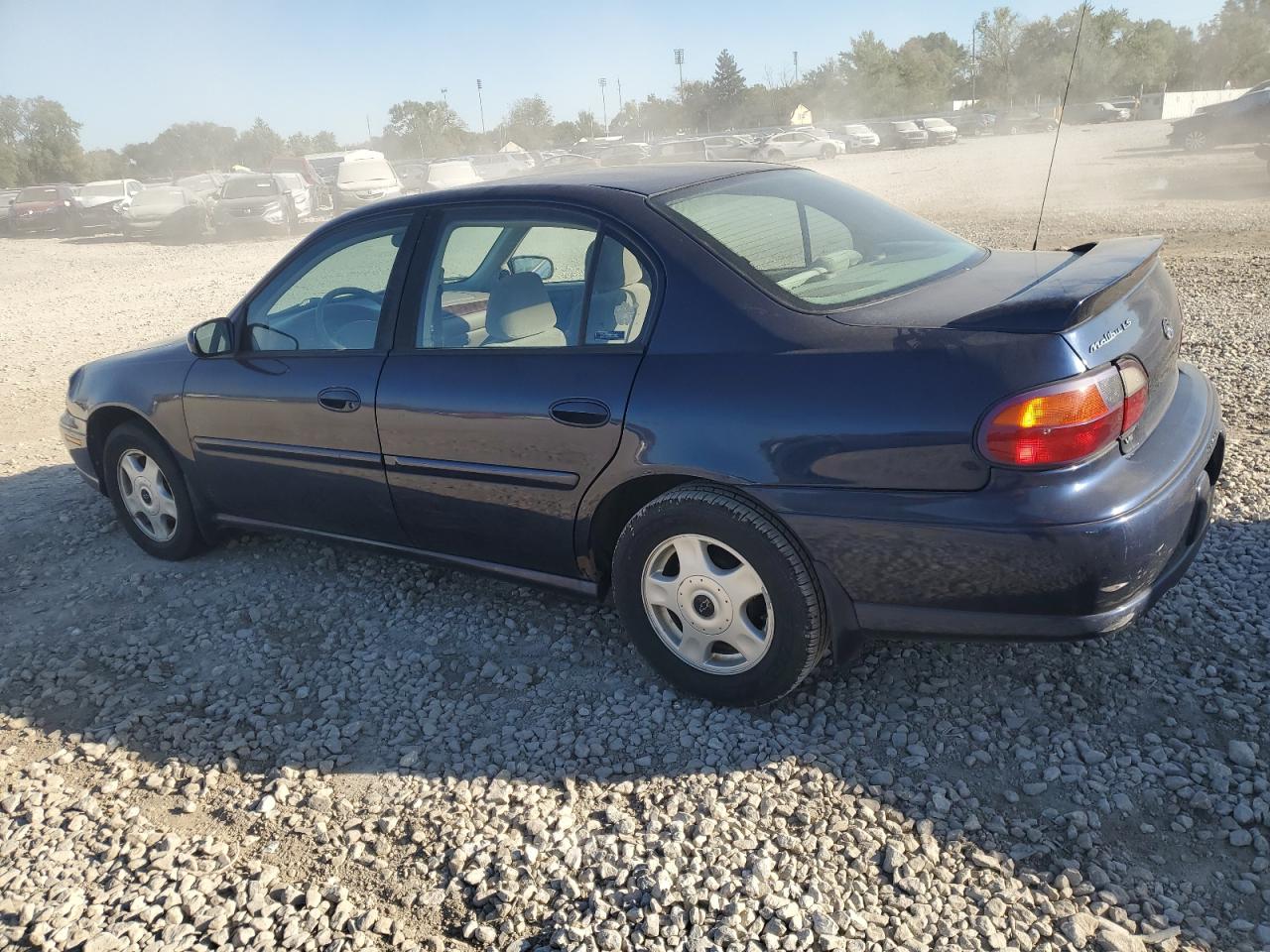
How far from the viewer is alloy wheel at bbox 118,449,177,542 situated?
4688 millimetres

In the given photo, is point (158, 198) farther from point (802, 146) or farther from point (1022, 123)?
point (1022, 123)

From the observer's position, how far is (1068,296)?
263cm

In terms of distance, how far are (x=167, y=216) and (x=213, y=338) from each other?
935 inches

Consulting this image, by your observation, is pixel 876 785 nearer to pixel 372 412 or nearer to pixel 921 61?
pixel 372 412

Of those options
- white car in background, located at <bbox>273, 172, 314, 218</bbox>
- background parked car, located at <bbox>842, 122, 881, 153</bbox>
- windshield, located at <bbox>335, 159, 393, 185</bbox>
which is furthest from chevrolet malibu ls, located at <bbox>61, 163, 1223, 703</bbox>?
background parked car, located at <bbox>842, 122, 881, 153</bbox>

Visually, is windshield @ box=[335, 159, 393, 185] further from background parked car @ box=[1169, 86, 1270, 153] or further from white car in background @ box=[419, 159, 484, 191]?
background parked car @ box=[1169, 86, 1270, 153]

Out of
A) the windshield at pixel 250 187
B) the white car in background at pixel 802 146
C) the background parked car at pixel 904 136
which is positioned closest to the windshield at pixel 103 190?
the windshield at pixel 250 187

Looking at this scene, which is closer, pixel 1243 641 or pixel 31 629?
pixel 1243 641

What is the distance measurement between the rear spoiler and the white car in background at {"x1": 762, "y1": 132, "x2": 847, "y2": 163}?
118ft

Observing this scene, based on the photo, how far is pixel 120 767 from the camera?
3.19 metres

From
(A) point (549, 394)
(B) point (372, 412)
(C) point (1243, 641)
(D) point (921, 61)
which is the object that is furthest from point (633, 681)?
(D) point (921, 61)

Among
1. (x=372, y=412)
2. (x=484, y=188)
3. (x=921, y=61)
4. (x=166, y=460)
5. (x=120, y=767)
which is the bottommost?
(x=120, y=767)

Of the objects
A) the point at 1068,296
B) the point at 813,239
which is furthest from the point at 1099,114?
the point at 1068,296

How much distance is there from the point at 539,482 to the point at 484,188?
118cm
